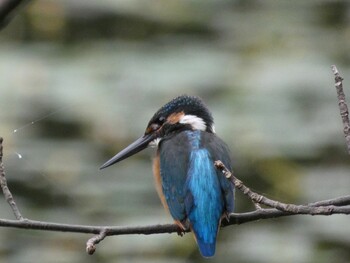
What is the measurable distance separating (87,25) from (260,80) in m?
0.90

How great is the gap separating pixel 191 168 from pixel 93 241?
511 millimetres

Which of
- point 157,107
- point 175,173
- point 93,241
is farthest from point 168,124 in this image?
point 157,107

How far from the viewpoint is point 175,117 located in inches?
101

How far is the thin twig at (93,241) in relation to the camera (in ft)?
5.90

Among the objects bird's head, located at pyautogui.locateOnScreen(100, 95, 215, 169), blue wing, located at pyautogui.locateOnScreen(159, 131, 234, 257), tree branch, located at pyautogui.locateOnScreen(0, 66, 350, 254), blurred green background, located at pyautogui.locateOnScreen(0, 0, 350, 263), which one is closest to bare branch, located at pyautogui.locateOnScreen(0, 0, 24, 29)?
tree branch, located at pyautogui.locateOnScreen(0, 66, 350, 254)

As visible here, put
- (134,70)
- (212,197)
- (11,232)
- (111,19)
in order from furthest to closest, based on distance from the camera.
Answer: (111,19)
(134,70)
(11,232)
(212,197)

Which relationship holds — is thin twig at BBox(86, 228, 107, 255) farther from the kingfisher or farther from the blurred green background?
the blurred green background

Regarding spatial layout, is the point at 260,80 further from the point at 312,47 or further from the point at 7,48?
the point at 7,48

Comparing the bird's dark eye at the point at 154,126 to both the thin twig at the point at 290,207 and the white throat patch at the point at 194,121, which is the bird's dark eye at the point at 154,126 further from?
the thin twig at the point at 290,207

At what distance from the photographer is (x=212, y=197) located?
2.21 metres

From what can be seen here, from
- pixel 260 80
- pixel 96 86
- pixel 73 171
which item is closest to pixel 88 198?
pixel 73 171

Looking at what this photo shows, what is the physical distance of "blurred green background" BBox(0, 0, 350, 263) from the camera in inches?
127

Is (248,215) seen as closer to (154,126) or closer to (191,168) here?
(191,168)

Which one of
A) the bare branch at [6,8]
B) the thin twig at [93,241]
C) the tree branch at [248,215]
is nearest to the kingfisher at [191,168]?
the tree branch at [248,215]
